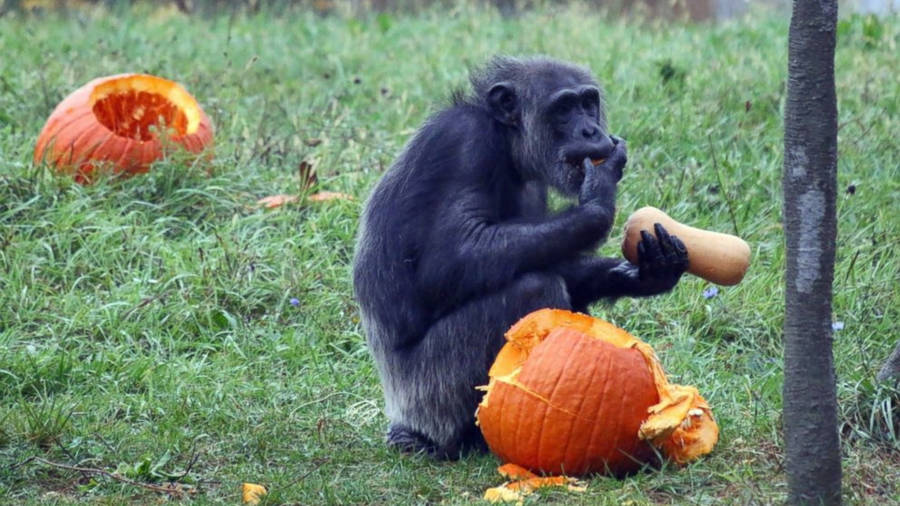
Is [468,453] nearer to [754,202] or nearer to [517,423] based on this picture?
[517,423]

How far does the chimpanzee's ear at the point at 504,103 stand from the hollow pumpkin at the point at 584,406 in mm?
966

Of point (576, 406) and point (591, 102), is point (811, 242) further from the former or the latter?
point (591, 102)

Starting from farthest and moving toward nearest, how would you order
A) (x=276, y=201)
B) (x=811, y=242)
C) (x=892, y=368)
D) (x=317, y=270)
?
(x=276, y=201) < (x=317, y=270) < (x=892, y=368) < (x=811, y=242)

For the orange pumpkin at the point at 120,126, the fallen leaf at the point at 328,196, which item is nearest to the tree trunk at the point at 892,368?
the fallen leaf at the point at 328,196

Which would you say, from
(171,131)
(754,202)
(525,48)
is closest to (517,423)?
(754,202)

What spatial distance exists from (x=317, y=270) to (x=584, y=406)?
2.92m

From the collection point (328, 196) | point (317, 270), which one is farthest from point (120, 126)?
point (317, 270)

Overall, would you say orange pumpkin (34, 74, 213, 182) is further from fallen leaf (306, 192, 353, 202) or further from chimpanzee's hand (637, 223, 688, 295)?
chimpanzee's hand (637, 223, 688, 295)

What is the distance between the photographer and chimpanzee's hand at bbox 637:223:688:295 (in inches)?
189

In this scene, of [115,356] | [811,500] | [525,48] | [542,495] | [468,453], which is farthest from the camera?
[525,48]

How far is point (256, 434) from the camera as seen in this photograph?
5.13m

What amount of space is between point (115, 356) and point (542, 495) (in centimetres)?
271

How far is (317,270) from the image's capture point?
22.7 feet

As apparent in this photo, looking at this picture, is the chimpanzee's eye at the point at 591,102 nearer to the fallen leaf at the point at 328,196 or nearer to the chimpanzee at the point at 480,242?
the chimpanzee at the point at 480,242
